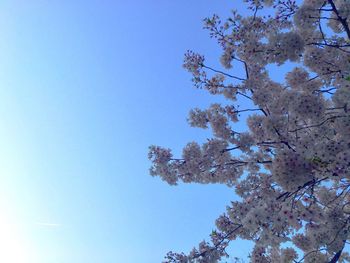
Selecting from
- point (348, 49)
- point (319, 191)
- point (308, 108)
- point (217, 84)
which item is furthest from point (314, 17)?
point (319, 191)

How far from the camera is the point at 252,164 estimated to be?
353 inches

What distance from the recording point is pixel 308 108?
6609 mm

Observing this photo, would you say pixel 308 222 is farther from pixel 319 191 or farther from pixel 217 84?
pixel 217 84

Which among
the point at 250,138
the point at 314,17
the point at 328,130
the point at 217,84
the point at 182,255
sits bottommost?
the point at 182,255

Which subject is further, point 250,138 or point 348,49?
point 250,138

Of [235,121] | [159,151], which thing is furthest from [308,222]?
[159,151]

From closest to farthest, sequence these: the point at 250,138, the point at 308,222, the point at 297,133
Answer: the point at 308,222
the point at 297,133
the point at 250,138

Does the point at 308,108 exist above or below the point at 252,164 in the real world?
below

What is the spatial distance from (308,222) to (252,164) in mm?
2583

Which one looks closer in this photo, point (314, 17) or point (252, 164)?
point (314, 17)

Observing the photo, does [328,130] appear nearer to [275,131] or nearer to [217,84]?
[275,131]

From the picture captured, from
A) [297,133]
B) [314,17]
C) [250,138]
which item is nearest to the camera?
[314,17]

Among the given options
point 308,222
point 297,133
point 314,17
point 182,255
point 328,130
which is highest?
point 314,17

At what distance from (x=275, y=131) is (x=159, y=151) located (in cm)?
292
